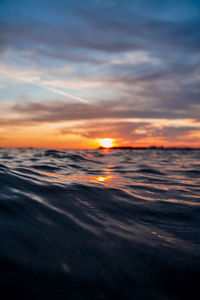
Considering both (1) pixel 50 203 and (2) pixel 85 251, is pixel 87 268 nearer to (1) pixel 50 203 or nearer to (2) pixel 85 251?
(2) pixel 85 251

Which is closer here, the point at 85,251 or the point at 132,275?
the point at 132,275

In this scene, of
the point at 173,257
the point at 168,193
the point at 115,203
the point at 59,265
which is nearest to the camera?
the point at 59,265

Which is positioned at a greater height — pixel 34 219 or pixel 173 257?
pixel 34 219

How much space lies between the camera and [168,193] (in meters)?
4.61

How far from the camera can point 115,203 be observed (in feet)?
11.4

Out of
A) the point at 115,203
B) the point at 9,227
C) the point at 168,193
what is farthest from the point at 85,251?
the point at 168,193

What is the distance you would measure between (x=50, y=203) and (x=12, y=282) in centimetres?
161

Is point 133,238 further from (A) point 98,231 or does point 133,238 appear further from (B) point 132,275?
(B) point 132,275

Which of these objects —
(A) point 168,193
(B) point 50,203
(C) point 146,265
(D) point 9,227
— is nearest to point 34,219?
(D) point 9,227

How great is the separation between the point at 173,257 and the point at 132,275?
539mm

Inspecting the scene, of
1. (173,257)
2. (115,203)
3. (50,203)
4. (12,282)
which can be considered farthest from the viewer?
(115,203)

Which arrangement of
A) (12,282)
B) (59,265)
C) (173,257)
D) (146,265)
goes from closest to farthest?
(12,282), (59,265), (146,265), (173,257)

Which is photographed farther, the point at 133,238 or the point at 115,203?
the point at 115,203

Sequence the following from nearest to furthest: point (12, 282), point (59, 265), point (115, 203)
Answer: point (12, 282), point (59, 265), point (115, 203)
